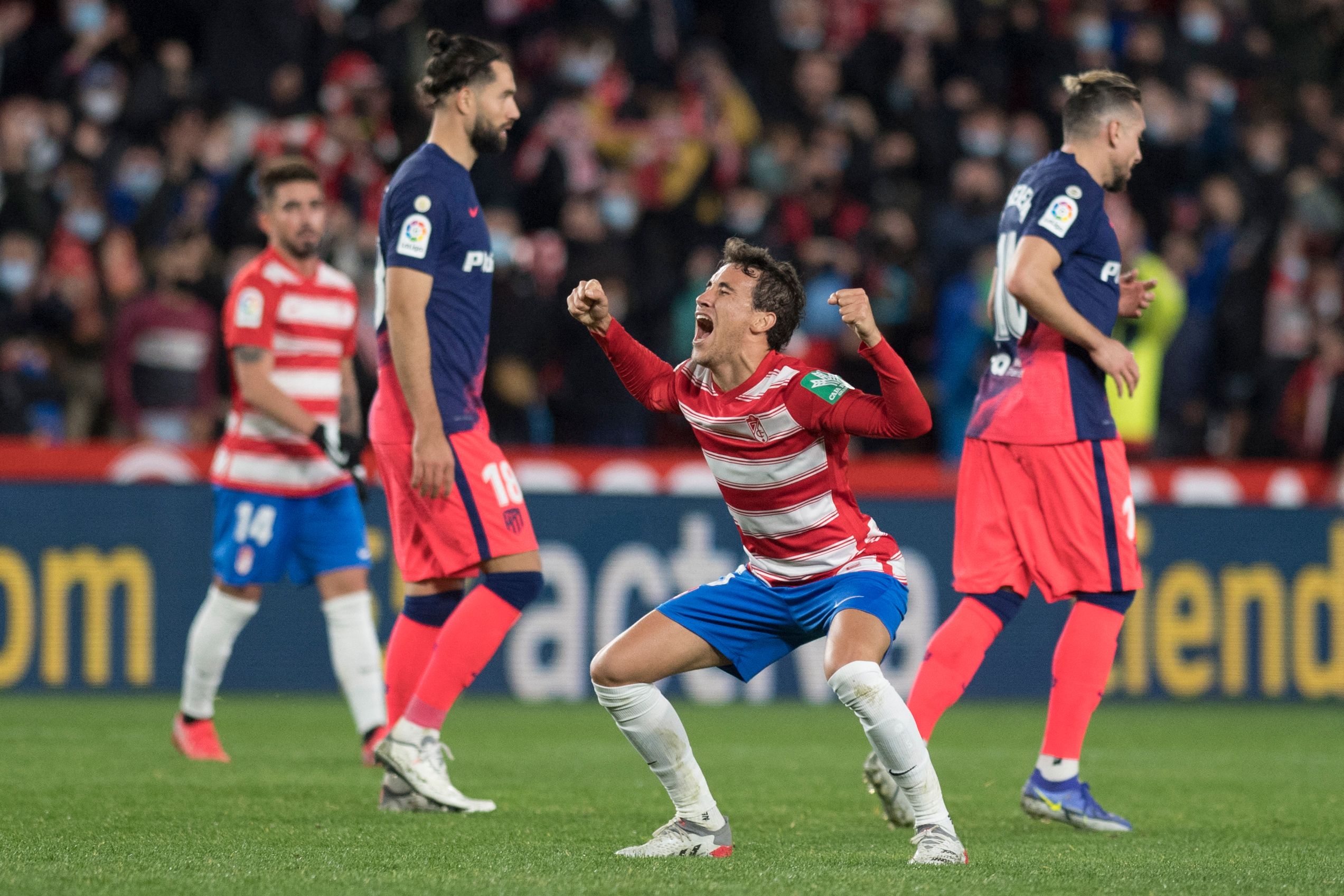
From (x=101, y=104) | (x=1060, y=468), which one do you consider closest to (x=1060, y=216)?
(x=1060, y=468)

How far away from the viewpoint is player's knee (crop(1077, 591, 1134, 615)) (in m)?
5.68

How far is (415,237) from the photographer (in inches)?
220

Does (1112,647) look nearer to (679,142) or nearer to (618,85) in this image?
(679,142)

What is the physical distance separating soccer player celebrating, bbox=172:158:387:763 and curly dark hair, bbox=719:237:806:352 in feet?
8.11

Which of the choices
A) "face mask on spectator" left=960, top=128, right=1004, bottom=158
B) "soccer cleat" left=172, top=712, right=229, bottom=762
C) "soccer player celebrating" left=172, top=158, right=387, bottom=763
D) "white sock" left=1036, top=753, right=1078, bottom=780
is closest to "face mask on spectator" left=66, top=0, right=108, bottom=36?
"face mask on spectator" left=960, top=128, right=1004, bottom=158

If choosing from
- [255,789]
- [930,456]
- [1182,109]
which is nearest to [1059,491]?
[255,789]

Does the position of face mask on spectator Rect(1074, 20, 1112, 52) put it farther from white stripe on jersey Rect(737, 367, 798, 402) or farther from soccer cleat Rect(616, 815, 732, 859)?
soccer cleat Rect(616, 815, 732, 859)

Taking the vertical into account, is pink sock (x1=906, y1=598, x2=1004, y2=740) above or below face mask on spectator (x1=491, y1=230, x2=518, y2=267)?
below

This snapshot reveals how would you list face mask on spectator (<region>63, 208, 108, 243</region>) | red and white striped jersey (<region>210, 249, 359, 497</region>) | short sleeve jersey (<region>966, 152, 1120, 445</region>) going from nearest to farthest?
short sleeve jersey (<region>966, 152, 1120, 445</region>), red and white striped jersey (<region>210, 249, 359, 497</region>), face mask on spectator (<region>63, 208, 108, 243</region>)

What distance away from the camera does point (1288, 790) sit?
6.64 meters

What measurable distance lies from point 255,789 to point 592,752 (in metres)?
1.93

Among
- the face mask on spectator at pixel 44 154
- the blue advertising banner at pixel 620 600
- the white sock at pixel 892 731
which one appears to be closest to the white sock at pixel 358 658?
the white sock at pixel 892 731

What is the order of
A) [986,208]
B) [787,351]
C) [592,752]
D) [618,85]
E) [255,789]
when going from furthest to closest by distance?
[618,85] → [986,208] → [787,351] → [592,752] → [255,789]

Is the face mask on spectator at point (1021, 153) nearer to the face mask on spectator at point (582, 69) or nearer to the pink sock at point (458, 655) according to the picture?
the face mask on spectator at point (582, 69)
